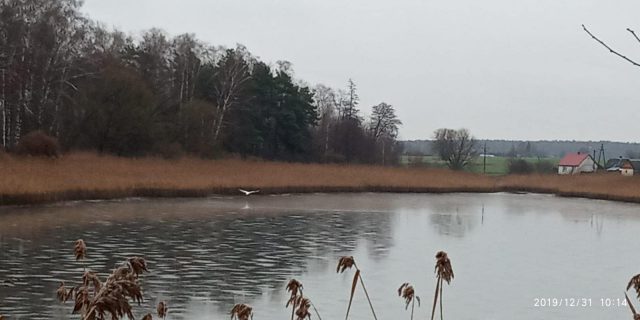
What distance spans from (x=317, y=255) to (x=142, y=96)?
53.1 ft

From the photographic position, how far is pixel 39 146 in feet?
64.6

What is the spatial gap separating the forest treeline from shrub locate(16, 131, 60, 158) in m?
1.94

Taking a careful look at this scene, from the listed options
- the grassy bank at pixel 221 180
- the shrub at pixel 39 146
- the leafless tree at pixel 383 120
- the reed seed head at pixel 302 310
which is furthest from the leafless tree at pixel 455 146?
the reed seed head at pixel 302 310

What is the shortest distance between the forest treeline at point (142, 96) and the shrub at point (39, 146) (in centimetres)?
194

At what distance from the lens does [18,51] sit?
23859 millimetres

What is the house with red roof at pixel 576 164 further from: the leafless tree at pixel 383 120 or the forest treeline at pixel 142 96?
the forest treeline at pixel 142 96

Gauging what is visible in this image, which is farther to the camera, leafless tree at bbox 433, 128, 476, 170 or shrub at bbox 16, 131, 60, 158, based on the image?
leafless tree at bbox 433, 128, 476, 170

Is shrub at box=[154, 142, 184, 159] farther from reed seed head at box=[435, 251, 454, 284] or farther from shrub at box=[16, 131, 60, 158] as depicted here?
reed seed head at box=[435, 251, 454, 284]

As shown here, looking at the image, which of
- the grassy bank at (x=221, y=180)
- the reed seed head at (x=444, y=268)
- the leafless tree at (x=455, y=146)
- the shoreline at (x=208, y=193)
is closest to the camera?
the reed seed head at (x=444, y=268)

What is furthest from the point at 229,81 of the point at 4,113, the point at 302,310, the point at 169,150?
the point at 302,310

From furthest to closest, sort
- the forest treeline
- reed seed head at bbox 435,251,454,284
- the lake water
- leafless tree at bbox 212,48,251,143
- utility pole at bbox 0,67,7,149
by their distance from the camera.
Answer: leafless tree at bbox 212,48,251,143
the forest treeline
utility pole at bbox 0,67,7,149
the lake water
reed seed head at bbox 435,251,454,284

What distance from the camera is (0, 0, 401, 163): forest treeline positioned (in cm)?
2364

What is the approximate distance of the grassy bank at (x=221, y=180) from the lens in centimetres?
1661

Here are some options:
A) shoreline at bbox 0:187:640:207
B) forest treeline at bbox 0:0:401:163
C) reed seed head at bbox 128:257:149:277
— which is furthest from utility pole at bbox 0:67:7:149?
reed seed head at bbox 128:257:149:277
